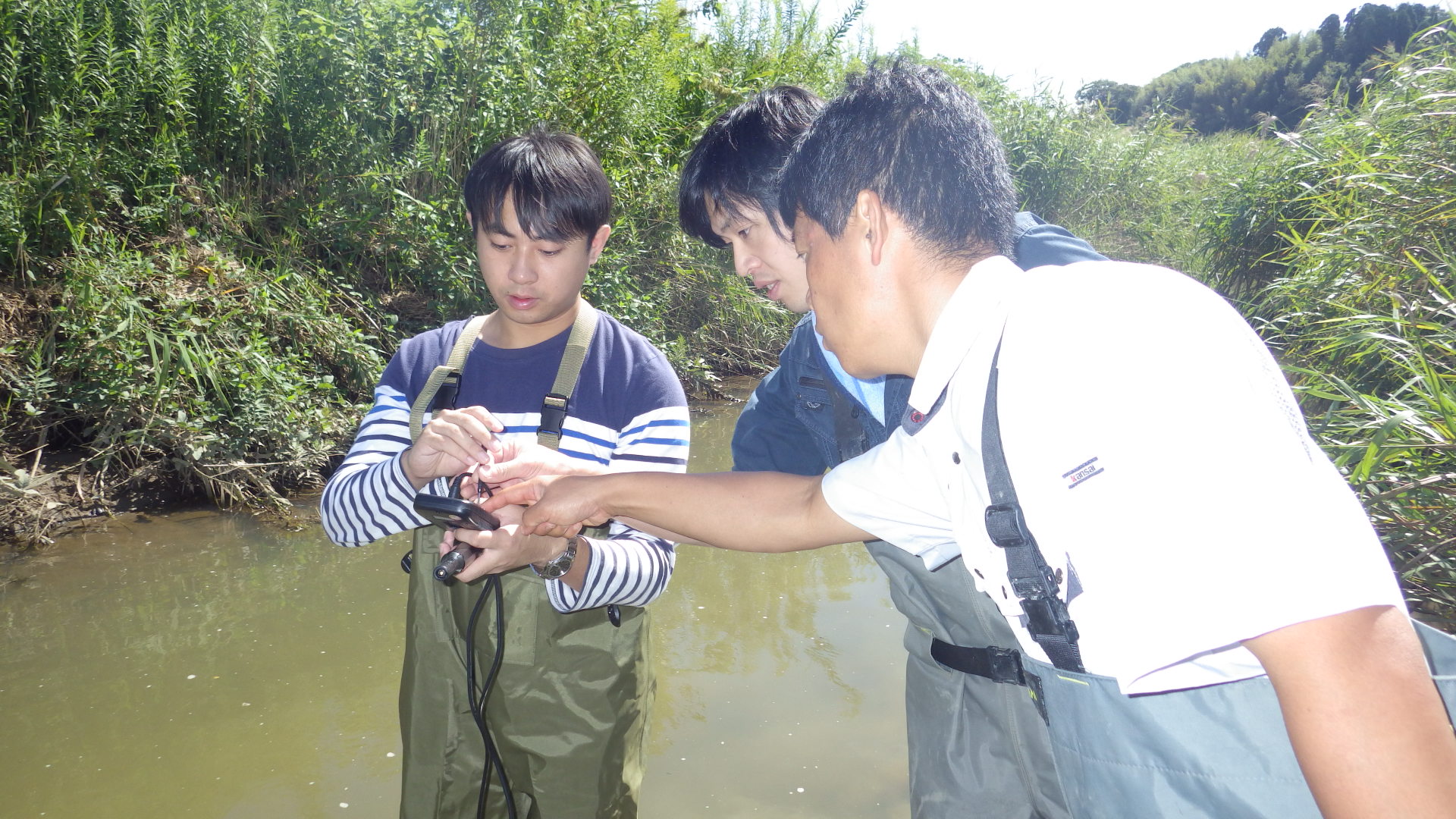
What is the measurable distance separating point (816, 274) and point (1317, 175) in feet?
20.1

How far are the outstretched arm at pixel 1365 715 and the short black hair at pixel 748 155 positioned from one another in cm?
151

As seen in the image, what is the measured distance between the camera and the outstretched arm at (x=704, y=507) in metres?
1.70

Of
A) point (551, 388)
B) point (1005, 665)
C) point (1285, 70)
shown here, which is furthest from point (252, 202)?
point (1285, 70)

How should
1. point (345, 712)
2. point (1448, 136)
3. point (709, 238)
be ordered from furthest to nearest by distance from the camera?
point (1448, 136) < point (345, 712) < point (709, 238)

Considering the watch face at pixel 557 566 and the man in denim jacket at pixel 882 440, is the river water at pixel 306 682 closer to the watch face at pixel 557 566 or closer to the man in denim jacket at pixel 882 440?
the man in denim jacket at pixel 882 440

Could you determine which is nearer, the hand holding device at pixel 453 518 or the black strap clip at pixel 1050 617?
the black strap clip at pixel 1050 617

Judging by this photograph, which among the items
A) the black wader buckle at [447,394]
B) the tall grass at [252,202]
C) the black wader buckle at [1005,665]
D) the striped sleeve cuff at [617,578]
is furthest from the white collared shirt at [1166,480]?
the tall grass at [252,202]

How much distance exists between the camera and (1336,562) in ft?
2.74

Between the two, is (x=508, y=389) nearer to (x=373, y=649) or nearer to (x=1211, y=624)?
(x=1211, y=624)

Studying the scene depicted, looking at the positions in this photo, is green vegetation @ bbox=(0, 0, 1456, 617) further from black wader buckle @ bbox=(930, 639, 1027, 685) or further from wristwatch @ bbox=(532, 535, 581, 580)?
wristwatch @ bbox=(532, 535, 581, 580)

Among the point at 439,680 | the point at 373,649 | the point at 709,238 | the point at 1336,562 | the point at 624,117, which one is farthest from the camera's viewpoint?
the point at 624,117

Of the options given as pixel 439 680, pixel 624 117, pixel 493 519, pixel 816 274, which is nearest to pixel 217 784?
pixel 439 680

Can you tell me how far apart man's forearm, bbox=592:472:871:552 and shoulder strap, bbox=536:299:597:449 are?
227mm

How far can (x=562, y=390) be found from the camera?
205cm
